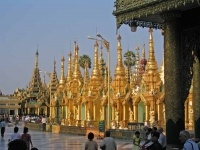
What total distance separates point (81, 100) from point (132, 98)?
10.1 m

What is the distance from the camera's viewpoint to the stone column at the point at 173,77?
495 inches

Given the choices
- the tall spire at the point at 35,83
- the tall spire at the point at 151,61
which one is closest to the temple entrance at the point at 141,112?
the tall spire at the point at 151,61

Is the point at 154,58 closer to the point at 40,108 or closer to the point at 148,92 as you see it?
the point at 148,92

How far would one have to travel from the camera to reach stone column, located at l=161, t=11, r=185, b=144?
1258 centimetres

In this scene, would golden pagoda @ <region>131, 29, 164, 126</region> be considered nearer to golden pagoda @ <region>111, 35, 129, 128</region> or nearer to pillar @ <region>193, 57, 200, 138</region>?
golden pagoda @ <region>111, 35, 129, 128</region>

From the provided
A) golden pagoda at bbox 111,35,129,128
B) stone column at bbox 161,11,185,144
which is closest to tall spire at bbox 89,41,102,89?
golden pagoda at bbox 111,35,129,128

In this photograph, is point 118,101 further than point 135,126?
Yes

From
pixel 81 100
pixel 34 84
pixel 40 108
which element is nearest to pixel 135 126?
pixel 81 100

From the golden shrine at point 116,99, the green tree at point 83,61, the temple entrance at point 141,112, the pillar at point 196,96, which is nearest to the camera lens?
the pillar at point 196,96

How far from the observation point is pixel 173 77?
41.9 feet

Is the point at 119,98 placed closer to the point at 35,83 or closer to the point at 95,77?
the point at 95,77

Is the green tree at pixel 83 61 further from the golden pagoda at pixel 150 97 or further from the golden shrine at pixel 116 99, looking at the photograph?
the golden pagoda at pixel 150 97

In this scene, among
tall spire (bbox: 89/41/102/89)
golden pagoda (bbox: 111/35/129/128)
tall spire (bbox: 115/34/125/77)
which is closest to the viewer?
golden pagoda (bbox: 111/35/129/128)

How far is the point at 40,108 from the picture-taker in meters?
90.4
